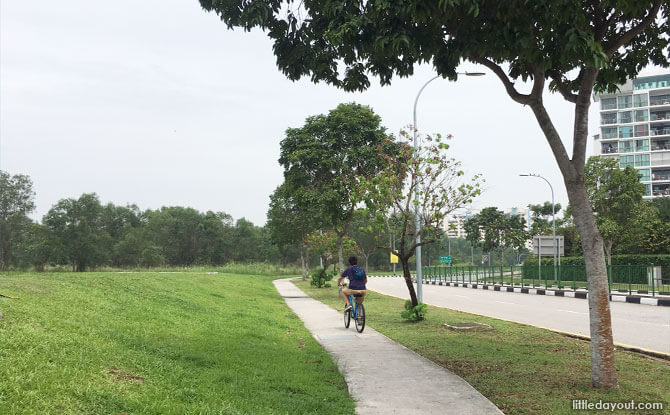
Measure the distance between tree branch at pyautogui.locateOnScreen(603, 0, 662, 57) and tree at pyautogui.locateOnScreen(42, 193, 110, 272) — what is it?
5733 centimetres

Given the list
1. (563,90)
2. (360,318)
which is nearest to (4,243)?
(360,318)

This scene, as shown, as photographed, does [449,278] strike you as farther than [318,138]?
Yes

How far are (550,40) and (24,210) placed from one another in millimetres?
63217

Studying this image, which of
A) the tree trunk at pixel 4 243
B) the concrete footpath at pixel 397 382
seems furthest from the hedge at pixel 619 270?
the tree trunk at pixel 4 243

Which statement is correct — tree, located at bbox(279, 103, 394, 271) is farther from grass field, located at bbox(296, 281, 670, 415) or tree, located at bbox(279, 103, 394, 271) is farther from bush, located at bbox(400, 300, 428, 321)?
grass field, located at bbox(296, 281, 670, 415)

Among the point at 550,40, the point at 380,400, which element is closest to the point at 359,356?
the point at 380,400

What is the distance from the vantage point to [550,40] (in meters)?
5.86

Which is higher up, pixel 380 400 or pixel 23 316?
pixel 23 316

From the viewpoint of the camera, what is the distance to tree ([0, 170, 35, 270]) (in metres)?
54.5

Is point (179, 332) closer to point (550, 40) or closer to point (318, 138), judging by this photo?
point (550, 40)

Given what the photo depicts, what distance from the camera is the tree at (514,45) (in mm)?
5395

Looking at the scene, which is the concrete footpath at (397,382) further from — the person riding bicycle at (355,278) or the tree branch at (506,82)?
the tree branch at (506,82)

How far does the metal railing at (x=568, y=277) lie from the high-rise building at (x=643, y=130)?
4860 centimetres

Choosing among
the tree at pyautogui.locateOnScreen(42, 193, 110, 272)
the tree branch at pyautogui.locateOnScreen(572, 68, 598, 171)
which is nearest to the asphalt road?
the tree branch at pyautogui.locateOnScreen(572, 68, 598, 171)
